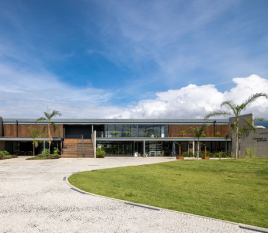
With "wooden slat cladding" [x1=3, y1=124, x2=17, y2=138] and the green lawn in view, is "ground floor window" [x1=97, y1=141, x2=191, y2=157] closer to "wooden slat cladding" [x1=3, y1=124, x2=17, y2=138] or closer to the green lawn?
"wooden slat cladding" [x1=3, y1=124, x2=17, y2=138]

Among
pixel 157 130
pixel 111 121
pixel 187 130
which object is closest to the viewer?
pixel 111 121

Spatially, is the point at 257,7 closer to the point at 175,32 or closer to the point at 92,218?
the point at 175,32

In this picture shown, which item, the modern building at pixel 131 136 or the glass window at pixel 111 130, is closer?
the modern building at pixel 131 136

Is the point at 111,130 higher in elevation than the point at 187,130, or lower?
higher

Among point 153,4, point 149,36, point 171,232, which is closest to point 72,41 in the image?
point 149,36

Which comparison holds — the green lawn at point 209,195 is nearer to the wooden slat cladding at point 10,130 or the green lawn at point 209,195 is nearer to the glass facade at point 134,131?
the glass facade at point 134,131

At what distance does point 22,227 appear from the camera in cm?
473

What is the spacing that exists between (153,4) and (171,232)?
530 inches

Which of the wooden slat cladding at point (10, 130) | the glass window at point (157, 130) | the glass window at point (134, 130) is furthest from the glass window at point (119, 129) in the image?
the wooden slat cladding at point (10, 130)

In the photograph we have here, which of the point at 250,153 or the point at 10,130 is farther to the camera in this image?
the point at 10,130

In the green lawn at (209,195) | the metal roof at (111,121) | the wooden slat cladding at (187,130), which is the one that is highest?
the metal roof at (111,121)

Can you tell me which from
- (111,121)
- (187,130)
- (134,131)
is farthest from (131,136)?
(187,130)

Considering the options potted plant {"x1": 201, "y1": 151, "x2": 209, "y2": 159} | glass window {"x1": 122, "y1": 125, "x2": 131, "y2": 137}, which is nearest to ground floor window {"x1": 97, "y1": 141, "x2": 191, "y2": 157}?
glass window {"x1": 122, "y1": 125, "x2": 131, "y2": 137}

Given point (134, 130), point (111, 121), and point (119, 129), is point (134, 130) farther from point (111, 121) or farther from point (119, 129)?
point (111, 121)
